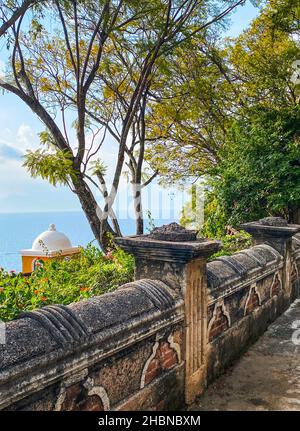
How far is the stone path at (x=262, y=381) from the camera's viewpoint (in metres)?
3.64

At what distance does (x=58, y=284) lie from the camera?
5777 millimetres

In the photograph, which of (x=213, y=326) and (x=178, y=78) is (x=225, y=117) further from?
(x=213, y=326)

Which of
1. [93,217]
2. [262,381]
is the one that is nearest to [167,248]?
[262,381]

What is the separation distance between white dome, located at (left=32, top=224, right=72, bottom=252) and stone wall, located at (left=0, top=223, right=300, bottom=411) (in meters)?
9.37

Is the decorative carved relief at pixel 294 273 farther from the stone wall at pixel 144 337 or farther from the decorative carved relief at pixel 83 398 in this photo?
the decorative carved relief at pixel 83 398

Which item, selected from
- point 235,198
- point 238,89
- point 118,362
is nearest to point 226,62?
point 238,89

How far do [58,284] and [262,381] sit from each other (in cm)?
310

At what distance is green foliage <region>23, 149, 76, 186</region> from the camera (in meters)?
9.22

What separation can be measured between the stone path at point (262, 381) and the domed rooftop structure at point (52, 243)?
29.6ft

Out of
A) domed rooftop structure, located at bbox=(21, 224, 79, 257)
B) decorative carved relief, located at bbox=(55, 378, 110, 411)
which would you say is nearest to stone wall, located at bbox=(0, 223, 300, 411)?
decorative carved relief, located at bbox=(55, 378, 110, 411)

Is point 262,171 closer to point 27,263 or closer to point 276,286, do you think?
point 276,286

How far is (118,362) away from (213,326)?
163 centimetres

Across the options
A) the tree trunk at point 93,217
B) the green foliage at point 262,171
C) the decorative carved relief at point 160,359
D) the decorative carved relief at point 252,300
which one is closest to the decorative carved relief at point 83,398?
the decorative carved relief at point 160,359

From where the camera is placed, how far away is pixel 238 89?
1534 centimetres
